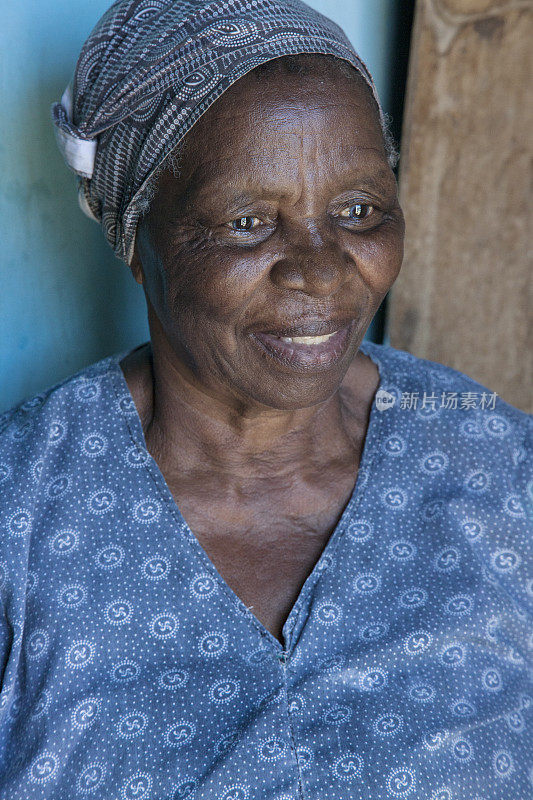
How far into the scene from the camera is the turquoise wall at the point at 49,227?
6.15ft

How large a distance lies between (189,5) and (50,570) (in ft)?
3.28

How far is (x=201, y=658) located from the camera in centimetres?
139

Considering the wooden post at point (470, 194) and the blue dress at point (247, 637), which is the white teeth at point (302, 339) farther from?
the wooden post at point (470, 194)

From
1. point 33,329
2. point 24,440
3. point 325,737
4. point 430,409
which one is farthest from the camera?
point 33,329

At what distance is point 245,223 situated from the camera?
53.1 inches

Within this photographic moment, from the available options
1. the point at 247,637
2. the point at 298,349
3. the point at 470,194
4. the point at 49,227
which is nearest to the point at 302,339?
the point at 298,349

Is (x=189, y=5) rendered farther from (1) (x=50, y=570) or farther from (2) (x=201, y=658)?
(2) (x=201, y=658)

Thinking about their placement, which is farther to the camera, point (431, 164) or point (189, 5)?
point (431, 164)

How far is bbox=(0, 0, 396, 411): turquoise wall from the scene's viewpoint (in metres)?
1.87

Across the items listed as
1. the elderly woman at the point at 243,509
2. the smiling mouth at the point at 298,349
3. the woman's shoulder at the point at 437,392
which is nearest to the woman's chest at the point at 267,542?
the elderly woman at the point at 243,509

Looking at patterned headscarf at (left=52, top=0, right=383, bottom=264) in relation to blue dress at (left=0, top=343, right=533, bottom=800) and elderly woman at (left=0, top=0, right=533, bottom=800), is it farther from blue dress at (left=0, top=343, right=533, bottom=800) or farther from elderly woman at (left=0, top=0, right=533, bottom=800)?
blue dress at (left=0, top=343, right=533, bottom=800)

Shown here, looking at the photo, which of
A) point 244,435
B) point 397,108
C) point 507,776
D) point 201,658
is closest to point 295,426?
point 244,435

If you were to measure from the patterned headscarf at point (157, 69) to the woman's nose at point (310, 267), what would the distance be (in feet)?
0.87

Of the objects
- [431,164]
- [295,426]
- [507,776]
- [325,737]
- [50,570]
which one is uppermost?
[431,164]
